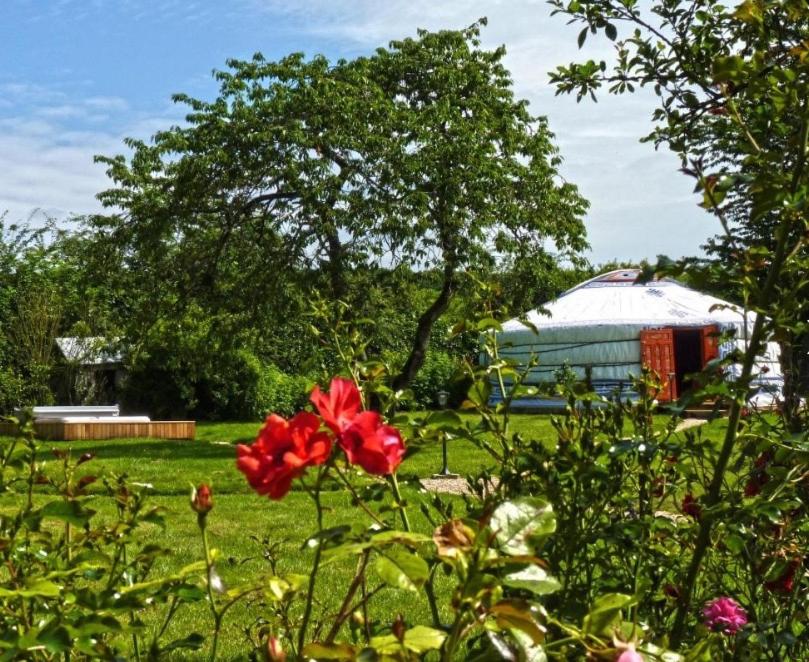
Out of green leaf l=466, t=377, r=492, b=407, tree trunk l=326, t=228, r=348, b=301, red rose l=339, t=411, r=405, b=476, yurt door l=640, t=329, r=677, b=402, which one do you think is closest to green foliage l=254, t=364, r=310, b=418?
yurt door l=640, t=329, r=677, b=402

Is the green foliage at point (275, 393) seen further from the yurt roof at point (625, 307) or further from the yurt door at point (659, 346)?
the yurt door at point (659, 346)

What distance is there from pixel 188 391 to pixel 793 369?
689 inches

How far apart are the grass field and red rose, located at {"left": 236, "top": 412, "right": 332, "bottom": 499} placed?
7 centimetres

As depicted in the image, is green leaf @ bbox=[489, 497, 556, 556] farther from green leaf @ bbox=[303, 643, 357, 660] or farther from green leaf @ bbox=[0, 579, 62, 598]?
green leaf @ bbox=[0, 579, 62, 598]

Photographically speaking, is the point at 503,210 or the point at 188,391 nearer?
the point at 503,210

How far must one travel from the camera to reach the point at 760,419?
1.96m

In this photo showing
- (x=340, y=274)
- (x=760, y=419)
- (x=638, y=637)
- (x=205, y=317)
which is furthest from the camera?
(x=205, y=317)

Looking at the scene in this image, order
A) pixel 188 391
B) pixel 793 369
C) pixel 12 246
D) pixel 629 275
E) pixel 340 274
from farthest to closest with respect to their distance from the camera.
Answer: pixel 629 275 → pixel 12 246 → pixel 188 391 → pixel 340 274 → pixel 793 369

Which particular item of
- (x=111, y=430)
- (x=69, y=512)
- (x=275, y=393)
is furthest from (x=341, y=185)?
(x=69, y=512)

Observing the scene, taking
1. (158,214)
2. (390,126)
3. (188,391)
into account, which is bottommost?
(188,391)

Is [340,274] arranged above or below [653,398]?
above

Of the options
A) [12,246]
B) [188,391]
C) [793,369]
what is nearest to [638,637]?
[793,369]

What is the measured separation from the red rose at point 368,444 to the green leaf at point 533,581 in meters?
0.15

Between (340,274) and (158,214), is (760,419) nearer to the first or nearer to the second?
(340,274)
